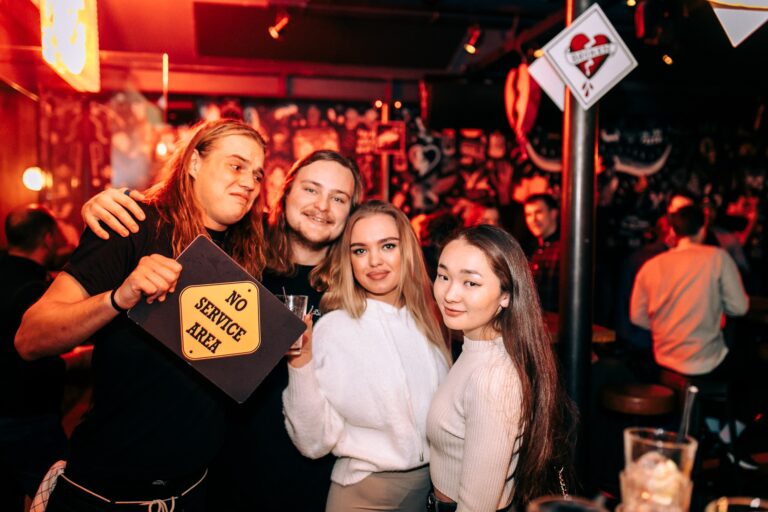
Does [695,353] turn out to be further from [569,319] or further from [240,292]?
[240,292]

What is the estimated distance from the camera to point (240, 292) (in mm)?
1744

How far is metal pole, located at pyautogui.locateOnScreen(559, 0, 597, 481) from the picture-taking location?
3.08 m

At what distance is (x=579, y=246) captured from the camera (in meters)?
3.09

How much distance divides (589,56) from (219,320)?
2.29m

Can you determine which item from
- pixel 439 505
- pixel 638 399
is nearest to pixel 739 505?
pixel 439 505

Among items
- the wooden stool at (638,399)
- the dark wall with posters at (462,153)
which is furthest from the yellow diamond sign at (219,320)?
the dark wall with posters at (462,153)

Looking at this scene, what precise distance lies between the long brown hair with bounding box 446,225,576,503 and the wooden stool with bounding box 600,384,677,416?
2159 mm

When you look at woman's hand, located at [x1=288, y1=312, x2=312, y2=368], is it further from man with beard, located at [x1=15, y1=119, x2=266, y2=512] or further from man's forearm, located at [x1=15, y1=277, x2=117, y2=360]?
man's forearm, located at [x1=15, y1=277, x2=117, y2=360]

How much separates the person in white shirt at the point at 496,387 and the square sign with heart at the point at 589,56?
54.9 inches

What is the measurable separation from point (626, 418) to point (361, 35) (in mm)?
5217

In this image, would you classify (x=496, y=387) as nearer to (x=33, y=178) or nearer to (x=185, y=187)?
(x=185, y=187)

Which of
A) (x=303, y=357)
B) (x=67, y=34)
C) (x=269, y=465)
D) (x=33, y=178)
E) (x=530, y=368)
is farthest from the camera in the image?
(x=33, y=178)

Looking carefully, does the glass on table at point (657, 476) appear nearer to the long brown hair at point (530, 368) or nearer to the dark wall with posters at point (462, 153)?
the long brown hair at point (530, 368)

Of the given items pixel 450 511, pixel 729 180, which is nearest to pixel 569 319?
pixel 450 511
